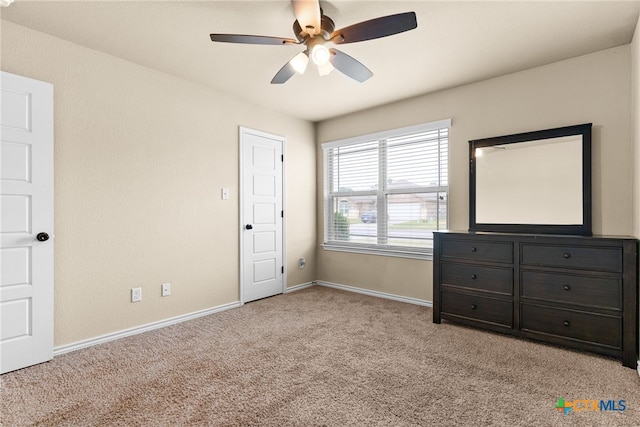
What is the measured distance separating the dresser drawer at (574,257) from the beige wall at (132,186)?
3.02 m

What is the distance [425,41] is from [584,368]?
2662mm

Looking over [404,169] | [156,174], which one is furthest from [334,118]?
[156,174]

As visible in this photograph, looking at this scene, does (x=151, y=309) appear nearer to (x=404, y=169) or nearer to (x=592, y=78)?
(x=404, y=169)

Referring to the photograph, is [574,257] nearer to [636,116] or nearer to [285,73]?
[636,116]

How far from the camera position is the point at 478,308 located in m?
2.97

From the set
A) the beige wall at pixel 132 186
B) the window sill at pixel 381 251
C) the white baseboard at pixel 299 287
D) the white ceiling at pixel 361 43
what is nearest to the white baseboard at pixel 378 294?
the white baseboard at pixel 299 287

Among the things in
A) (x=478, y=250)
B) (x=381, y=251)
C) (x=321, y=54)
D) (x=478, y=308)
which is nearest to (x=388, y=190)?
(x=381, y=251)

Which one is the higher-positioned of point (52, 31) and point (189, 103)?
point (52, 31)

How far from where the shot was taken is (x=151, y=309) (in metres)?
3.12

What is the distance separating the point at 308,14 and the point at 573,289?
9.08 ft

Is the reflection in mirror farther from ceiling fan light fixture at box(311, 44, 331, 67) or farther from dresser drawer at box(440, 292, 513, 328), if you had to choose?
ceiling fan light fixture at box(311, 44, 331, 67)

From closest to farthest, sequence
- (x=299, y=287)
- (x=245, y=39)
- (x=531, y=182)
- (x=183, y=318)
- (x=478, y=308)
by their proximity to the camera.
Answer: (x=245, y=39) < (x=478, y=308) < (x=531, y=182) < (x=183, y=318) < (x=299, y=287)

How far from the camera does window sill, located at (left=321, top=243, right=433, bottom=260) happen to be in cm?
384

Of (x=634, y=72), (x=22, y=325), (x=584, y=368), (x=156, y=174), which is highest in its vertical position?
(x=634, y=72)
